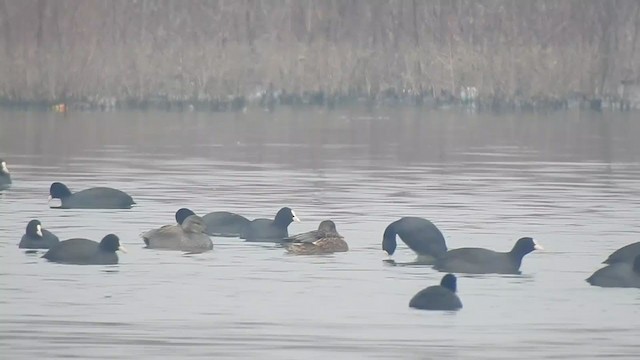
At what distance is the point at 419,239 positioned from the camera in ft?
51.4

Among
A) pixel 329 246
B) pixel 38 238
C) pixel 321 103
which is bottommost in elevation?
pixel 321 103

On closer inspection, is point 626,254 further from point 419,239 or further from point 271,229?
point 271,229

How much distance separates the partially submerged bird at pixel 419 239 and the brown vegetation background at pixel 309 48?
74.3 ft

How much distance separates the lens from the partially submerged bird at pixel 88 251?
15125 millimetres

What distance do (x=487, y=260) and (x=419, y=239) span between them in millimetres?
1040

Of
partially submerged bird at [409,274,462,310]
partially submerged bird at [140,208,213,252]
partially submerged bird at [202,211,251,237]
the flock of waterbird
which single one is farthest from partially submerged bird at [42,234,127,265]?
partially submerged bird at [409,274,462,310]

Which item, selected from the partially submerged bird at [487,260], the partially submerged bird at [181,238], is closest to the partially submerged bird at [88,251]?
the partially submerged bird at [181,238]

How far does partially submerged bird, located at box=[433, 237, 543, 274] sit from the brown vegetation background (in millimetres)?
23572

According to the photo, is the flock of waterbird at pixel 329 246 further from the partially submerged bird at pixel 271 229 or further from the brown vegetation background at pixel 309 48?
the brown vegetation background at pixel 309 48

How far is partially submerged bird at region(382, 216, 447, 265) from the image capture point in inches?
612

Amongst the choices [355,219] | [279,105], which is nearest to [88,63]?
[279,105]

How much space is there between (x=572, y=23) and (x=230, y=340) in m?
31.1

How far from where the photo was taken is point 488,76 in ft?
127

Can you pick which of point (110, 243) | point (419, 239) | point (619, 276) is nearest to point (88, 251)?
point (110, 243)
